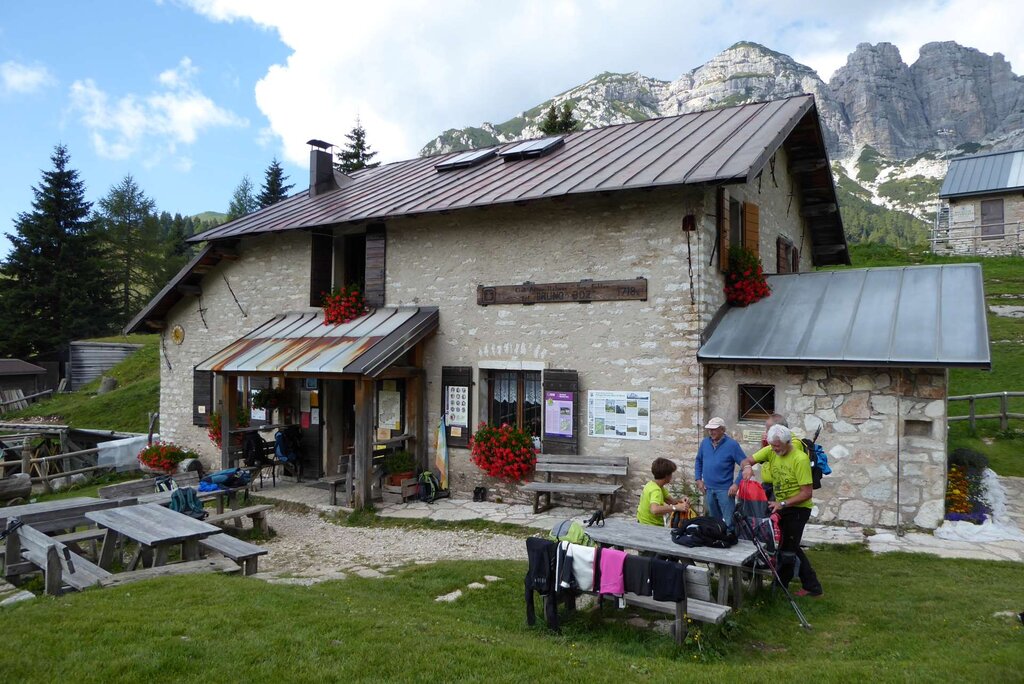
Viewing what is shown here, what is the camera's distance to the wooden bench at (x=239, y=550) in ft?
22.1

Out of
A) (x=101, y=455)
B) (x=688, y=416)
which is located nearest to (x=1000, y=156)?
(x=688, y=416)

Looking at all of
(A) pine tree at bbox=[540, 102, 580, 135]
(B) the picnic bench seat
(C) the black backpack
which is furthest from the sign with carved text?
(A) pine tree at bbox=[540, 102, 580, 135]

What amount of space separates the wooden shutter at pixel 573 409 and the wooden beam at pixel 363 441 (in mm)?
2688

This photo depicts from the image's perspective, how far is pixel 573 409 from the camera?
32.8ft

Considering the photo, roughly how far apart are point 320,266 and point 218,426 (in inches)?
157

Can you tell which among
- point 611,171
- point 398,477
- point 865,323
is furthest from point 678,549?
point 398,477

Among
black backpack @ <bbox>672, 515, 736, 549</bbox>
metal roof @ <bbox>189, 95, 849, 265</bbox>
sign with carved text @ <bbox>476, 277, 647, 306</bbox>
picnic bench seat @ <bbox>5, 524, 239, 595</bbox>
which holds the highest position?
metal roof @ <bbox>189, 95, 849, 265</bbox>

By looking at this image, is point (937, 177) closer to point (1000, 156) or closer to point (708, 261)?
point (1000, 156)

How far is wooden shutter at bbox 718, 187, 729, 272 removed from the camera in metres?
9.84

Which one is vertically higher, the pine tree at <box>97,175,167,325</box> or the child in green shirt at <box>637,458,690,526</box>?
the pine tree at <box>97,175,167,325</box>

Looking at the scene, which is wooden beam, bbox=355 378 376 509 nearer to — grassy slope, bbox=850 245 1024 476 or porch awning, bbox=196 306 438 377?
porch awning, bbox=196 306 438 377

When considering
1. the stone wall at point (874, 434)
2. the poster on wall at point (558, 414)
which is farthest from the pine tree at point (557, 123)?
the stone wall at point (874, 434)

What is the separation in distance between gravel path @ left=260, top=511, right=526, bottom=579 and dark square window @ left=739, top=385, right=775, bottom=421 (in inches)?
143

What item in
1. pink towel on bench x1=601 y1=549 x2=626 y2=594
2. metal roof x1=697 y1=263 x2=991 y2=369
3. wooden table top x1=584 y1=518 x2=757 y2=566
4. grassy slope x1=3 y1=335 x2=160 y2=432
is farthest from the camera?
grassy slope x1=3 y1=335 x2=160 y2=432
